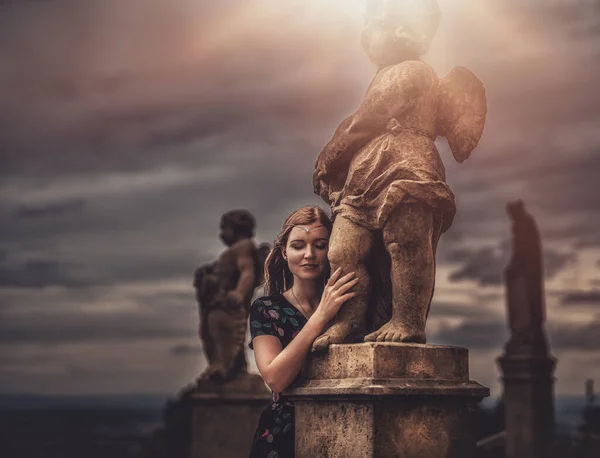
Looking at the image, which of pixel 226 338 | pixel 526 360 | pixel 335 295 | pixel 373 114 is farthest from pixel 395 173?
pixel 526 360

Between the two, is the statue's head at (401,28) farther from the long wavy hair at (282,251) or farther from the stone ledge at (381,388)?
Result: the stone ledge at (381,388)

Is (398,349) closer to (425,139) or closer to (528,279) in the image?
(425,139)

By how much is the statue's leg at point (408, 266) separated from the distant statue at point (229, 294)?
25.7 feet

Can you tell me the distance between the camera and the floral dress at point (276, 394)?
211 inches

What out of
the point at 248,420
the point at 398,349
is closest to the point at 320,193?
the point at 398,349

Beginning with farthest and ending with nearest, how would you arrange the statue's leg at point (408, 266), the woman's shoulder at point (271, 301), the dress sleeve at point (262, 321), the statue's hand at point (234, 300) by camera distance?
the statue's hand at point (234, 300) < the woman's shoulder at point (271, 301) < the dress sleeve at point (262, 321) < the statue's leg at point (408, 266)

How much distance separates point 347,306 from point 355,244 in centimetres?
33

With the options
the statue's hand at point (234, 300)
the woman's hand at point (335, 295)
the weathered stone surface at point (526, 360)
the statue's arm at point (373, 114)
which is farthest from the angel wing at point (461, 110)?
the weathered stone surface at point (526, 360)

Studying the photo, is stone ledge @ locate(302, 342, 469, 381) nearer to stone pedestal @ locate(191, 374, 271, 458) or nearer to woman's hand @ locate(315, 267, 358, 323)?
woman's hand @ locate(315, 267, 358, 323)

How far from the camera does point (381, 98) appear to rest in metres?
5.39

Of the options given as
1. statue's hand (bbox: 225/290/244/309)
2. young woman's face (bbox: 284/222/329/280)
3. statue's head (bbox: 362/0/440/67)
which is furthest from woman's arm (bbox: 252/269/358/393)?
statue's hand (bbox: 225/290/244/309)

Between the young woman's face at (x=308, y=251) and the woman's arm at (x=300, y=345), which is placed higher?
the young woman's face at (x=308, y=251)

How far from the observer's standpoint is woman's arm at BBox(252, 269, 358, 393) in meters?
5.18

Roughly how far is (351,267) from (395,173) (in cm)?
54
